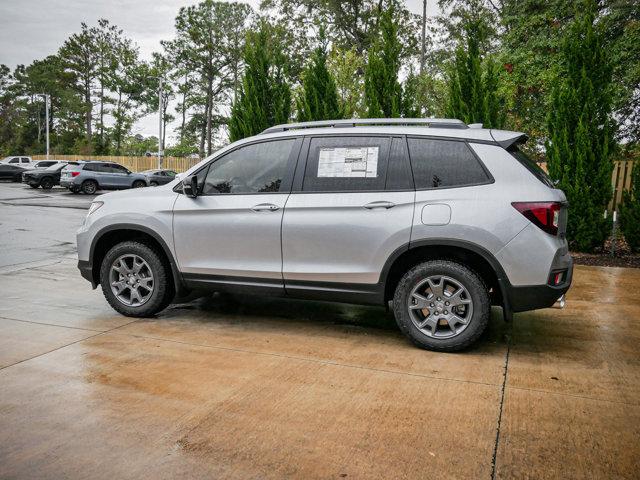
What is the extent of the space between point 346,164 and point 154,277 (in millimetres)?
2261

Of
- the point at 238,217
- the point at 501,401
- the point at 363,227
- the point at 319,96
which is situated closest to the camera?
the point at 501,401

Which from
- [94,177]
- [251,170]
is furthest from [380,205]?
[94,177]

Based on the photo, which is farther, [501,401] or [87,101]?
[87,101]

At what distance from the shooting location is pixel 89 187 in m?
27.9

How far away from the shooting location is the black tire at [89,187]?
2772 cm

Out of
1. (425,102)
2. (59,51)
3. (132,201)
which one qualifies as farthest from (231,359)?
(59,51)

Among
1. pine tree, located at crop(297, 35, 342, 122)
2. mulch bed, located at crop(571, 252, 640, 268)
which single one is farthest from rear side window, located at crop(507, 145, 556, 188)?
pine tree, located at crop(297, 35, 342, 122)

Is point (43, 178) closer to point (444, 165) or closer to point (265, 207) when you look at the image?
point (265, 207)

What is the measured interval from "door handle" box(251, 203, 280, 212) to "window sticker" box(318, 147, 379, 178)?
503 millimetres

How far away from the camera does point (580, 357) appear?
4.64m

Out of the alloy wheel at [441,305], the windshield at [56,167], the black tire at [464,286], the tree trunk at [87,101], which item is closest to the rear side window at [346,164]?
the black tire at [464,286]

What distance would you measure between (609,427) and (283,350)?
2504mm

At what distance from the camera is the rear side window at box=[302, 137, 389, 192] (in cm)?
486

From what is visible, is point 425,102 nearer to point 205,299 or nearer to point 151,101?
point 205,299
